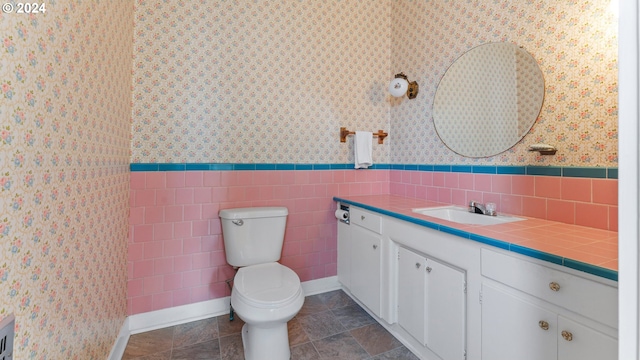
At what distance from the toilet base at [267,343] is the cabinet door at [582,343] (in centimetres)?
116

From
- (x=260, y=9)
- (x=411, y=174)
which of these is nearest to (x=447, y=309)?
(x=411, y=174)

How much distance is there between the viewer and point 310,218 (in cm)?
231

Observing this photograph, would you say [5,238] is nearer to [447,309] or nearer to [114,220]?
[114,220]

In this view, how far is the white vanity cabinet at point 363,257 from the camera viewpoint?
6.04 feet

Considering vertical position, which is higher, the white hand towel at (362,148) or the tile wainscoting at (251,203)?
the white hand towel at (362,148)

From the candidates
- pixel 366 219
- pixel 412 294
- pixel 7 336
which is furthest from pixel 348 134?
pixel 7 336

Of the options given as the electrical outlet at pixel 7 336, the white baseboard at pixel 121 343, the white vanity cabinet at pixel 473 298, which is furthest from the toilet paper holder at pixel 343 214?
the electrical outlet at pixel 7 336

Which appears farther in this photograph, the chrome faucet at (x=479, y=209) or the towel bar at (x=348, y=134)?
the towel bar at (x=348, y=134)

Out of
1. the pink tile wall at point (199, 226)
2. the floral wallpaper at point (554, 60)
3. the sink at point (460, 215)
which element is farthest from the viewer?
the pink tile wall at point (199, 226)

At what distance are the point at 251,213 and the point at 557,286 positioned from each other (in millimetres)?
1542

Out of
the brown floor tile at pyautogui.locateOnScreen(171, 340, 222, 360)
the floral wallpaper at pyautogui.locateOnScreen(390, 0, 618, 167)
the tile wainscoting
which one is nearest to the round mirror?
the floral wallpaper at pyautogui.locateOnScreen(390, 0, 618, 167)

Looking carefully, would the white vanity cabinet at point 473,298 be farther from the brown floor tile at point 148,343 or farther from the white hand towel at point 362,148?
the brown floor tile at point 148,343

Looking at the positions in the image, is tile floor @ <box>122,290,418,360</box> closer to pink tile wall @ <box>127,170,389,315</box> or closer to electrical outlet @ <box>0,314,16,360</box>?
pink tile wall @ <box>127,170,389,315</box>

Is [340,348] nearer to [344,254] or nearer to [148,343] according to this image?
[344,254]
